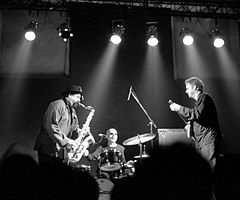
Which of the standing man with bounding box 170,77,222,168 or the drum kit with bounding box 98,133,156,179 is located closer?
the standing man with bounding box 170,77,222,168

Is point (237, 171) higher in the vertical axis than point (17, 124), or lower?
lower

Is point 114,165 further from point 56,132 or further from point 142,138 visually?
point 56,132

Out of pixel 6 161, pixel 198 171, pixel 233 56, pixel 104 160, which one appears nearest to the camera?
pixel 6 161

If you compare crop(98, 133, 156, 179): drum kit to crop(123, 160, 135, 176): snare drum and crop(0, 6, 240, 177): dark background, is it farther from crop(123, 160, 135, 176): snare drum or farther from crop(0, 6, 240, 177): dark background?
crop(0, 6, 240, 177): dark background

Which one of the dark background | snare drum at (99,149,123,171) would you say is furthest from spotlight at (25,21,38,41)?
snare drum at (99,149,123,171)

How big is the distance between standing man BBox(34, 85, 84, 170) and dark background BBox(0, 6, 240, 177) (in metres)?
1.69

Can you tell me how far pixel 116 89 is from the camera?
727 cm

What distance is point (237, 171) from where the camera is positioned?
8.85 ft

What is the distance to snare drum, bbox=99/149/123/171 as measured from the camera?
5719 mm

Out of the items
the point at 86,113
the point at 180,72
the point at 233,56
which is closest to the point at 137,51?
the point at 180,72

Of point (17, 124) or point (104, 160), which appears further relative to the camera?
point (17, 124)

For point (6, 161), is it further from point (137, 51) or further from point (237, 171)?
point (137, 51)

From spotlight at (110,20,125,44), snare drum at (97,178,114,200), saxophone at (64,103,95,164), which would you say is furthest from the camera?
spotlight at (110,20,125,44)

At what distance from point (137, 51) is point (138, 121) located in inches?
61.2
